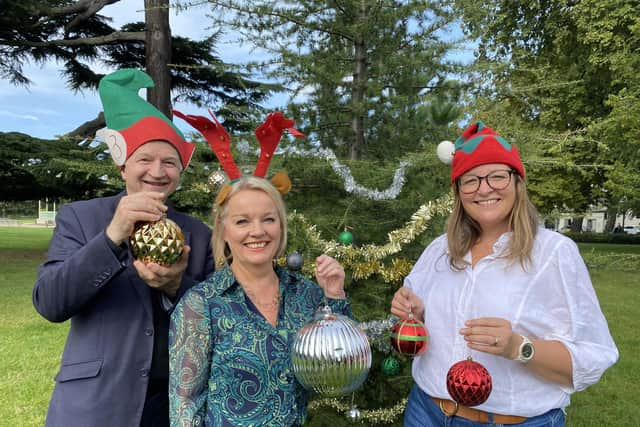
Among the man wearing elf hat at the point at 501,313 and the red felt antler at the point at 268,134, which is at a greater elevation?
the red felt antler at the point at 268,134

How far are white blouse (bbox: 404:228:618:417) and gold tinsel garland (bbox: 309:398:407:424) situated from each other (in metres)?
1.39

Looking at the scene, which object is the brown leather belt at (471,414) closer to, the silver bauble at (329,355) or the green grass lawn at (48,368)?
the silver bauble at (329,355)

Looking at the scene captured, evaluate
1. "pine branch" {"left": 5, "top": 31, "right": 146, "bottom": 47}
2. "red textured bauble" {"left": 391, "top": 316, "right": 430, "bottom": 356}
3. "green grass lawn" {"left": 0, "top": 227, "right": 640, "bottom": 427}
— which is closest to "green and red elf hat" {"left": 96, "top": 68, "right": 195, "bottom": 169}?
"red textured bauble" {"left": 391, "top": 316, "right": 430, "bottom": 356}

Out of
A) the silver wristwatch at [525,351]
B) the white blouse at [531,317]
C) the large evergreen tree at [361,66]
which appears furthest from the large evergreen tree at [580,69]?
the silver wristwatch at [525,351]

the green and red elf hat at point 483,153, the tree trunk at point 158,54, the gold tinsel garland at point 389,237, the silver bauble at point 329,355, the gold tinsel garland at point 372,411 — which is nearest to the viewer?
the silver bauble at point 329,355

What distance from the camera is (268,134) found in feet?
6.65

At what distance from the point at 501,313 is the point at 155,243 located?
133cm

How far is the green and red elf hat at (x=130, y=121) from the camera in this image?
196 centimetres

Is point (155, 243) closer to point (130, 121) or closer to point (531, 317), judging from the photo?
point (130, 121)

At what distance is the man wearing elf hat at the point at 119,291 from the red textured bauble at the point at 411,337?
906 millimetres

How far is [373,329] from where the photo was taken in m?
2.89

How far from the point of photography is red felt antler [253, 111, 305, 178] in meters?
1.98

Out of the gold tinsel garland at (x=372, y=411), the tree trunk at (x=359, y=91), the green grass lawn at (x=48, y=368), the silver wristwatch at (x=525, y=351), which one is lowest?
the green grass lawn at (x=48, y=368)

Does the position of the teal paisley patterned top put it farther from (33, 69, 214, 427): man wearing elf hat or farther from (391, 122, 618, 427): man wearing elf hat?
(391, 122, 618, 427): man wearing elf hat
